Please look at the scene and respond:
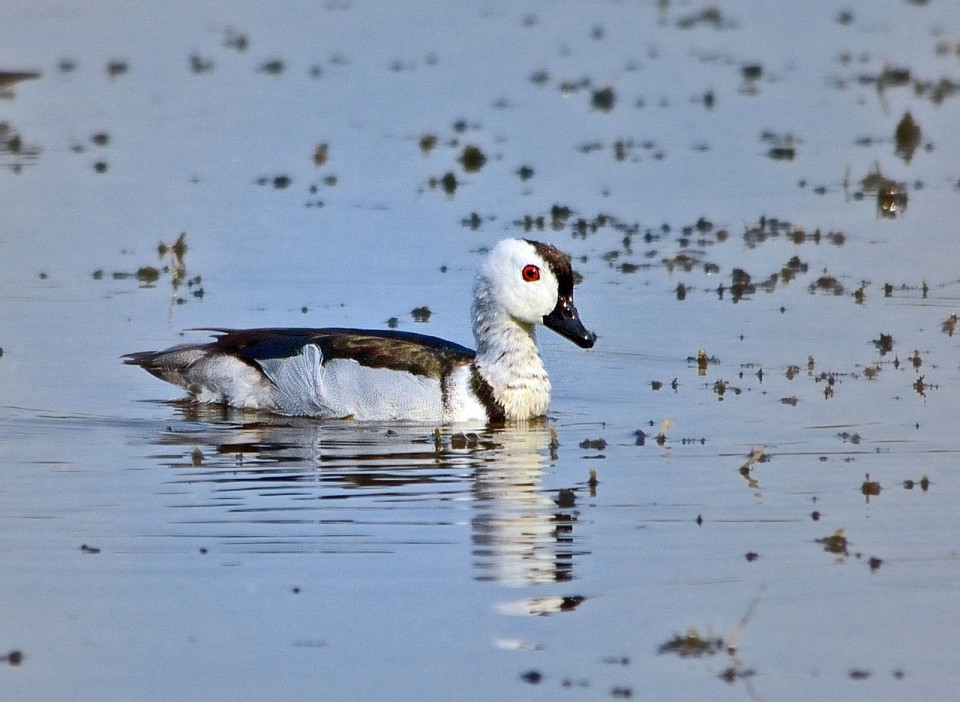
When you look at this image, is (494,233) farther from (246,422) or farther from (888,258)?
(246,422)

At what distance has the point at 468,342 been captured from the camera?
53.7 feet

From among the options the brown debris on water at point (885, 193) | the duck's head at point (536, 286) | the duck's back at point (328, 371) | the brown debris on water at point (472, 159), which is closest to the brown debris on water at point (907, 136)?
the brown debris on water at point (885, 193)

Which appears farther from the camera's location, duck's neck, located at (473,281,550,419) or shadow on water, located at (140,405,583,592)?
duck's neck, located at (473,281,550,419)

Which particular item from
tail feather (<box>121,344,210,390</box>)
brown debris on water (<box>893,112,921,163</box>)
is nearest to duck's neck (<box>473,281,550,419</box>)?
tail feather (<box>121,344,210,390</box>)

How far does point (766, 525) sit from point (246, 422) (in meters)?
4.78

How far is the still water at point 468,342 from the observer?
8914 millimetres

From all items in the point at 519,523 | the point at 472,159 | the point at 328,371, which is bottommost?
the point at 519,523

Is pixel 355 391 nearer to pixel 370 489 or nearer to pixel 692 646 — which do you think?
pixel 370 489

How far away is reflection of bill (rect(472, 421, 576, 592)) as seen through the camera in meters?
9.95

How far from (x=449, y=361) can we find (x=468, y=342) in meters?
2.16

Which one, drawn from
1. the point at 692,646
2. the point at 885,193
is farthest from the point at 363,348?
the point at 885,193

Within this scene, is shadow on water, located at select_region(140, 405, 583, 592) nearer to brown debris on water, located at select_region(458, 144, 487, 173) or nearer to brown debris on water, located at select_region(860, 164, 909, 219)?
brown debris on water, located at select_region(860, 164, 909, 219)

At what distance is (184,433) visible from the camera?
1364 centimetres

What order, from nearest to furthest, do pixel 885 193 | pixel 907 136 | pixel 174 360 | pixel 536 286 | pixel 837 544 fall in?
1. pixel 837 544
2. pixel 536 286
3. pixel 174 360
4. pixel 885 193
5. pixel 907 136
